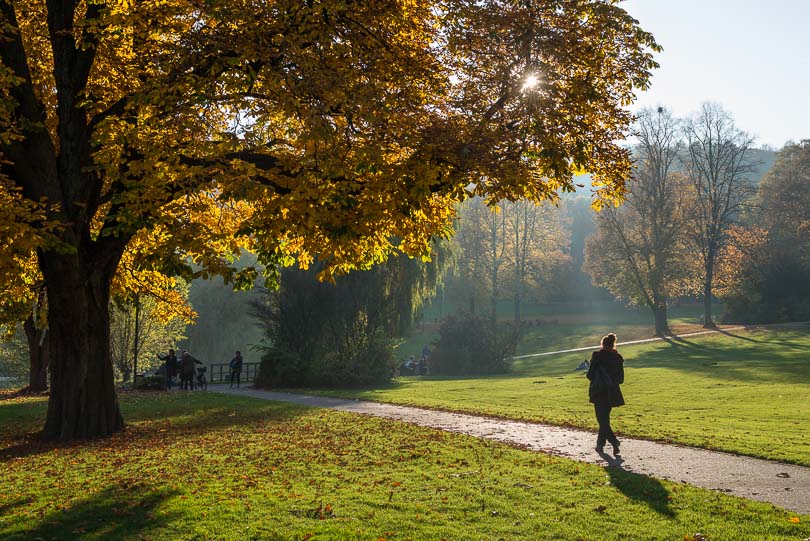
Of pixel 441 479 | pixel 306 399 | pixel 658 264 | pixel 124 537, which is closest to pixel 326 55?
pixel 441 479

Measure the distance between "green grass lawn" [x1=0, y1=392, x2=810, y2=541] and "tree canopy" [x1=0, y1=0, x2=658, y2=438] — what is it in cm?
301

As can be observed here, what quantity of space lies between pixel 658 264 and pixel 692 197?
6.77m

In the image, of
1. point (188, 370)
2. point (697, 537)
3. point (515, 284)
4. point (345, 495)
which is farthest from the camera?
point (515, 284)

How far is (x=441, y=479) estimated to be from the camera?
9.30 m

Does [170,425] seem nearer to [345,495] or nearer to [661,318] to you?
[345,495]

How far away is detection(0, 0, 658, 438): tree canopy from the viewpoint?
10789 mm

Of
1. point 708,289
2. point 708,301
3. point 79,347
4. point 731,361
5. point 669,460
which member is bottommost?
point 669,460

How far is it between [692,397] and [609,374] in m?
12.3

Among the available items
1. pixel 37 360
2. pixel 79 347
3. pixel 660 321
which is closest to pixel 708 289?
pixel 660 321

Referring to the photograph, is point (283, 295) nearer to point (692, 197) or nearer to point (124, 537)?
point (124, 537)

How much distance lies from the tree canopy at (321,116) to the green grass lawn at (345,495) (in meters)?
3.01

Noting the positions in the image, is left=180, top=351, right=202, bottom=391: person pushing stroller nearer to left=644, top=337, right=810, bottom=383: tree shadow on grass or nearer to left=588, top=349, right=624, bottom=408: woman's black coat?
left=644, top=337, right=810, bottom=383: tree shadow on grass

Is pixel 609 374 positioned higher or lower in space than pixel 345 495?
higher

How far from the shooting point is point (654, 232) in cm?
5238
